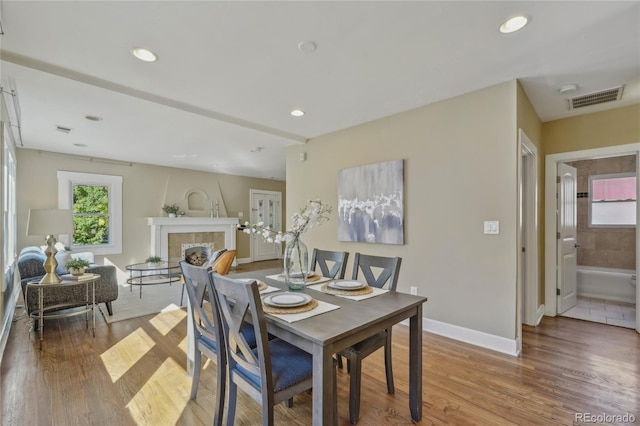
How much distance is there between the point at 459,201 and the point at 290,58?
2.05 meters

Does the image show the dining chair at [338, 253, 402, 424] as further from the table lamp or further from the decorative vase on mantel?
the table lamp

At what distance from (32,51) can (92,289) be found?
2.44 m

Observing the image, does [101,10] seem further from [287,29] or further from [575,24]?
[575,24]

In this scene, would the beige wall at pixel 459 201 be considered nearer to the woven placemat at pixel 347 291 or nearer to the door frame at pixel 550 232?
the woven placemat at pixel 347 291

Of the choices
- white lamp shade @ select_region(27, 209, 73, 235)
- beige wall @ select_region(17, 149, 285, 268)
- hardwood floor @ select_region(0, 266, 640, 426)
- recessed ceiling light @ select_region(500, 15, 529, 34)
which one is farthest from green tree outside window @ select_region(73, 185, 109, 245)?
recessed ceiling light @ select_region(500, 15, 529, 34)

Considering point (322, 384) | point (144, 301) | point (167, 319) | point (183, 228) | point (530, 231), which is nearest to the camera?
point (322, 384)

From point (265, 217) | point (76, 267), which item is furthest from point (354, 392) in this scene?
point (265, 217)

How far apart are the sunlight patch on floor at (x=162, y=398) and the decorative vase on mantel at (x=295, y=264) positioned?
104 cm

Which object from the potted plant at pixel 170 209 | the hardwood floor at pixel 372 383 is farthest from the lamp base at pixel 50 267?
the potted plant at pixel 170 209

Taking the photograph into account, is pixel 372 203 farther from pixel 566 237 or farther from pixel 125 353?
pixel 125 353

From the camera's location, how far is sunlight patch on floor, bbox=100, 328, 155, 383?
2350 millimetres

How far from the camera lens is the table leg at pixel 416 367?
5.69 feet

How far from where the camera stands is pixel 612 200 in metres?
4.71

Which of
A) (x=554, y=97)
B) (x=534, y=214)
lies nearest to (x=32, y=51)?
(x=554, y=97)
